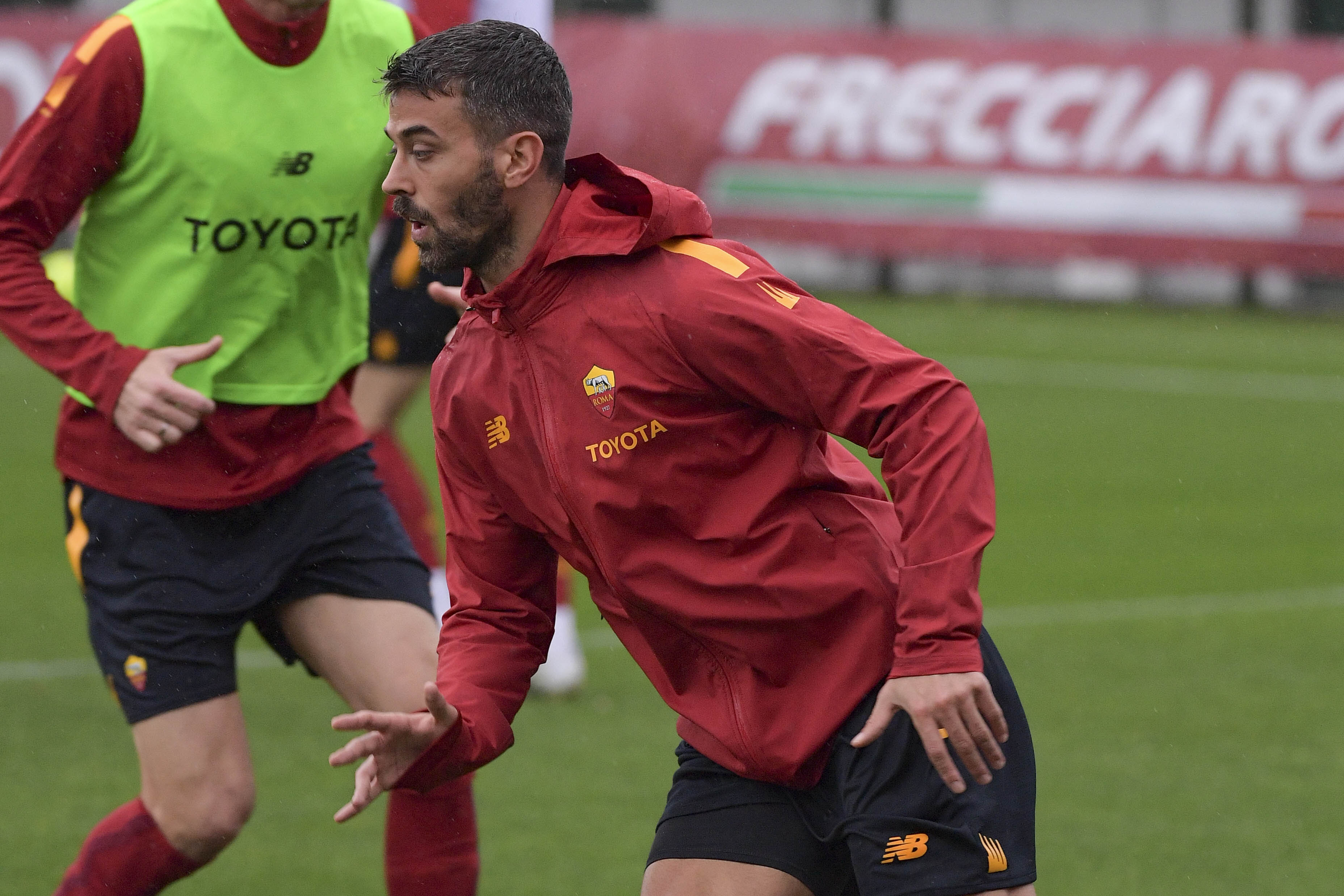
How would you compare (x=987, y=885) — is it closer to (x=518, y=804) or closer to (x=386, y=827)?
(x=386, y=827)

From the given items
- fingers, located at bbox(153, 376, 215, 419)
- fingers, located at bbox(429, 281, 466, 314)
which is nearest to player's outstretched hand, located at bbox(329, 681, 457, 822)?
fingers, located at bbox(153, 376, 215, 419)

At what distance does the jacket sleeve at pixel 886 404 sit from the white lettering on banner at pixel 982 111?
15885mm

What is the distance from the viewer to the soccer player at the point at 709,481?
306 centimetres

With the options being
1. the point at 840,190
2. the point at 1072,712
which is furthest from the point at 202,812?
the point at 840,190

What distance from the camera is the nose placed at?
3.18 m

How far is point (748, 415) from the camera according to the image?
3.22 metres

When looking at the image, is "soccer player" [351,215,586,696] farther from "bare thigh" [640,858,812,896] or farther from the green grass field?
"bare thigh" [640,858,812,896]

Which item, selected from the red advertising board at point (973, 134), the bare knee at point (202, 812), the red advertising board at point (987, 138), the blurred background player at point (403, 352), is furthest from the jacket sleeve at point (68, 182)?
the red advertising board at point (987, 138)

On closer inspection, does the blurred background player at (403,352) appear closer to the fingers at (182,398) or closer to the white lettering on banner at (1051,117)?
the fingers at (182,398)

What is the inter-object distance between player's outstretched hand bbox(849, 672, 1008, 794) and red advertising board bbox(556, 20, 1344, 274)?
51.5 ft

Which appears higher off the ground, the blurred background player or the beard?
the beard

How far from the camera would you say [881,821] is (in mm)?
3143

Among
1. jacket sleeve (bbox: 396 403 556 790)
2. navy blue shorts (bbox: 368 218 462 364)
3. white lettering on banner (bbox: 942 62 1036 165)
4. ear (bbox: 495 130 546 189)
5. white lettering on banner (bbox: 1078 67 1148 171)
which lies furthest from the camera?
white lettering on banner (bbox: 942 62 1036 165)

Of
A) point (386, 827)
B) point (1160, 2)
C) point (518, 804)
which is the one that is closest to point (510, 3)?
point (518, 804)
